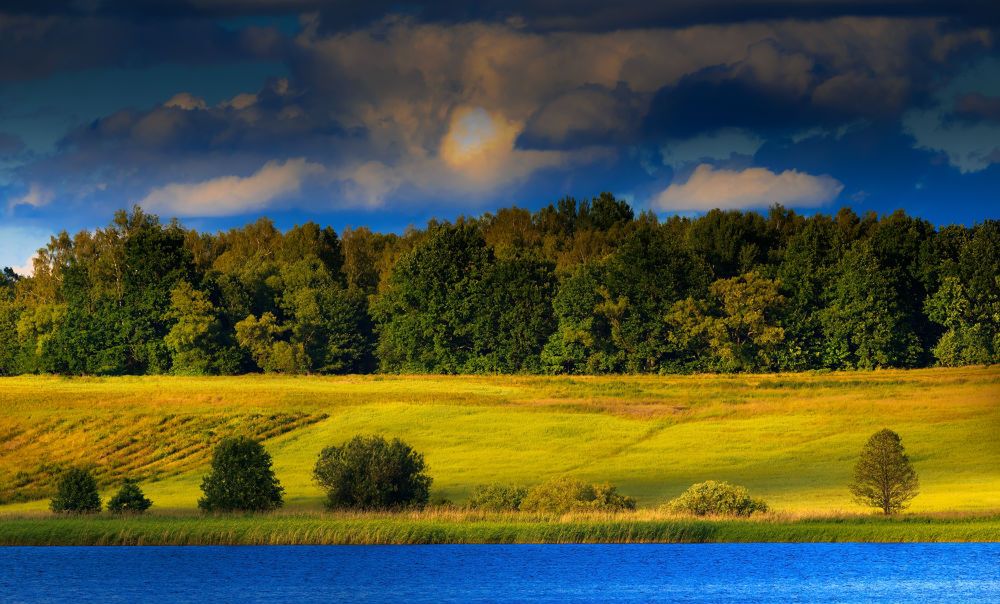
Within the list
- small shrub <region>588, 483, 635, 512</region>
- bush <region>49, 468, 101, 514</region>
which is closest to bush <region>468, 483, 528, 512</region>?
small shrub <region>588, 483, 635, 512</region>

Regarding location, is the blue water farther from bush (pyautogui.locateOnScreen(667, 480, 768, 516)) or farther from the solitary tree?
the solitary tree

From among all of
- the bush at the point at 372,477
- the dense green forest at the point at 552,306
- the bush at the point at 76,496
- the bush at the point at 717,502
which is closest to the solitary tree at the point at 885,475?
the bush at the point at 717,502

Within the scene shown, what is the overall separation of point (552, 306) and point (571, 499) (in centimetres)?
7254

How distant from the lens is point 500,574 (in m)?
46.6

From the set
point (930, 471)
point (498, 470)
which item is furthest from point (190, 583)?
point (930, 471)

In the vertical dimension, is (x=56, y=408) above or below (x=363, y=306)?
below

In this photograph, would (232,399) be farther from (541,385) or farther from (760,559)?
(760,559)

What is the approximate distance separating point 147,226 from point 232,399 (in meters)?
54.0

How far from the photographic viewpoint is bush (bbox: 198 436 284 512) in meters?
55.5

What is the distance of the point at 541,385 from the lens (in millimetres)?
105875

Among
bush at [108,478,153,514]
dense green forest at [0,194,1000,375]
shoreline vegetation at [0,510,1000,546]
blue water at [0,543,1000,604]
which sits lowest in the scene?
blue water at [0,543,1000,604]

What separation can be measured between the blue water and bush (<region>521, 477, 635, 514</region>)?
166 centimetres

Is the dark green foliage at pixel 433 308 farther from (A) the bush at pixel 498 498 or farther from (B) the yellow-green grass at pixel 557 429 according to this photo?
(A) the bush at pixel 498 498

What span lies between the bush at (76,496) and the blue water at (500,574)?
4689 millimetres
